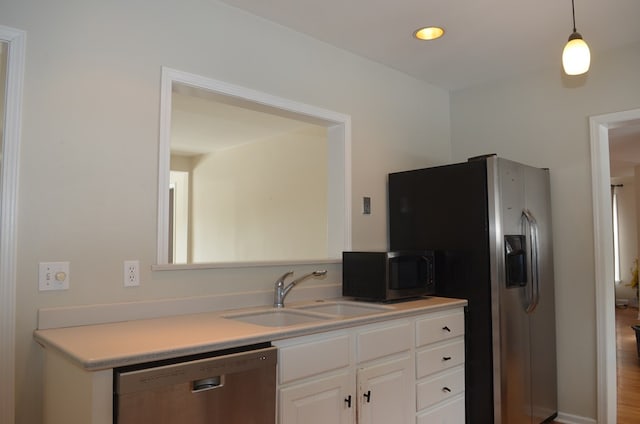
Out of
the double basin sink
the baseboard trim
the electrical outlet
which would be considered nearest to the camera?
the electrical outlet

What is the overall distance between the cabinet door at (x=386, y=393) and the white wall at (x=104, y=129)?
756 millimetres

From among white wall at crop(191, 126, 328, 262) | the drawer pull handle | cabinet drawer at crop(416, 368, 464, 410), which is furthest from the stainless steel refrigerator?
the drawer pull handle

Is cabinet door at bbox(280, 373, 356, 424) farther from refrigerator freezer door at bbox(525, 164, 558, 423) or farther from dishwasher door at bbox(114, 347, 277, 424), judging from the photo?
refrigerator freezer door at bbox(525, 164, 558, 423)

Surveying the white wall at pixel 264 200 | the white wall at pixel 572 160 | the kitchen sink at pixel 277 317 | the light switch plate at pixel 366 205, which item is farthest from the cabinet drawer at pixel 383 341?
the white wall at pixel 264 200

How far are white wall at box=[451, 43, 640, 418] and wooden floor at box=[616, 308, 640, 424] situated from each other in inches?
20.1

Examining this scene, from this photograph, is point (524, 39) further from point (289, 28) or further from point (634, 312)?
point (634, 312)

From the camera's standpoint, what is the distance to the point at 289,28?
107 inches

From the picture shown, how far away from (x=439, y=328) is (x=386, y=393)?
0.52 metres

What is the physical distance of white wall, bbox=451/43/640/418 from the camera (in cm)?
307

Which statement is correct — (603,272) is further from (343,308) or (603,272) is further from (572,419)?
(343,308)

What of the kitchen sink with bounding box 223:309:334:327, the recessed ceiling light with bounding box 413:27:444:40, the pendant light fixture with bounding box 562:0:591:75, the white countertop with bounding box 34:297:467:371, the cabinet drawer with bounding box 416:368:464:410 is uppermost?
the recessed ceiling light with bounding box 413:27:444:40

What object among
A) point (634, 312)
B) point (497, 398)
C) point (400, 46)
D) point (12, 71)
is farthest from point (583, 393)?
point (634, 312)

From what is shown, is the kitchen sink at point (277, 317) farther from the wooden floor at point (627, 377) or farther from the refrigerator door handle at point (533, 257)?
the wooden floor at point (627, 377)

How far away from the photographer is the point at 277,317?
243 cm
